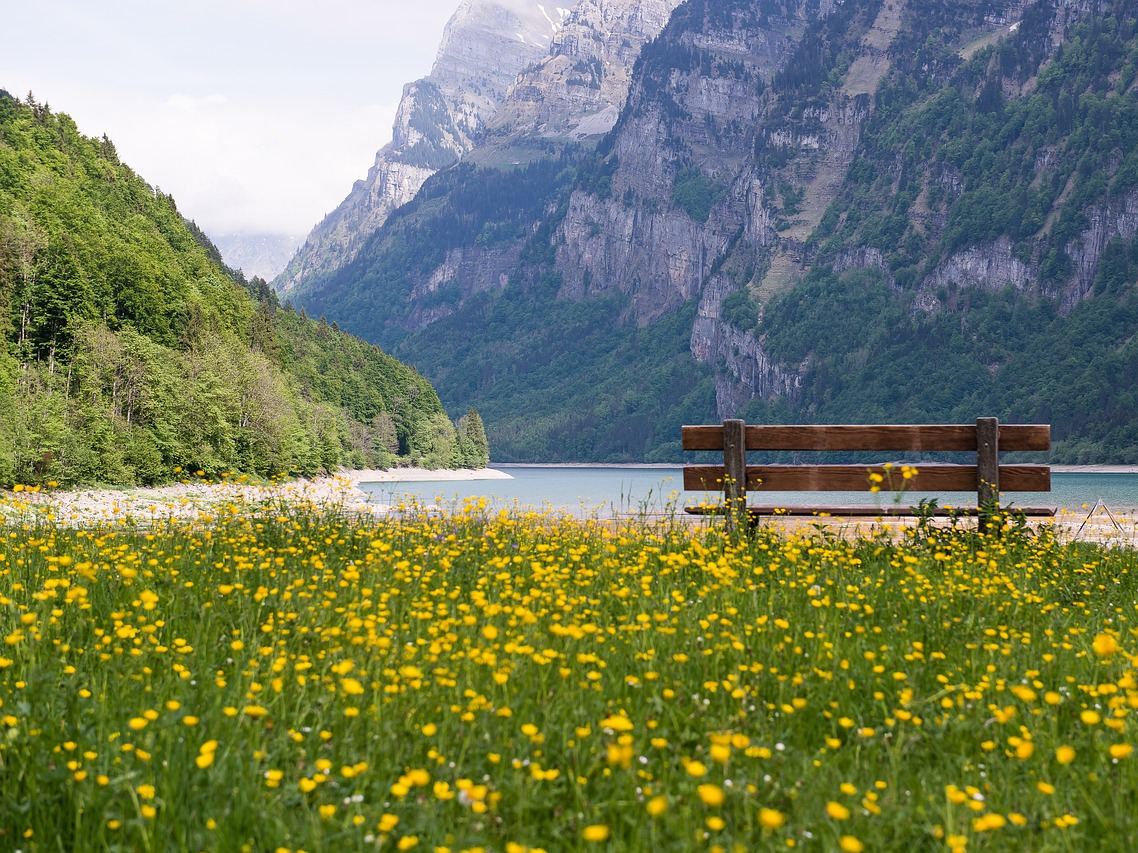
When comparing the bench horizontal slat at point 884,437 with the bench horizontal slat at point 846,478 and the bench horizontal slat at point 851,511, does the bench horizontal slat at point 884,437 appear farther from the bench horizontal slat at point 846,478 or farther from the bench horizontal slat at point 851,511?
the bench horizontal slat at point 851,511

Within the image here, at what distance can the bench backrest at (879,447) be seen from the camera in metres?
11.1

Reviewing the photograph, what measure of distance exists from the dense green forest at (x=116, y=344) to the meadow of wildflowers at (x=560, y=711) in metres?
41.3

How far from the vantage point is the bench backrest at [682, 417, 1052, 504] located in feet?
36.4

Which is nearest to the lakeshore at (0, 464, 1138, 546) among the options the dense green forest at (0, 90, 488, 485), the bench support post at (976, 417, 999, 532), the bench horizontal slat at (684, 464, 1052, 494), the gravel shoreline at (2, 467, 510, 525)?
the gravel shoreline at (2, 467, 510, 525)

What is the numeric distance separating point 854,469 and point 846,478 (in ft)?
0.81

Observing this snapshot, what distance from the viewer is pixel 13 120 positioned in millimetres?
98125

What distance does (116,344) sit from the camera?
65.3 m

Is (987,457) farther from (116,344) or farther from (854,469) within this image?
(116,344)

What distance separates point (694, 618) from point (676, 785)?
7.01 feet

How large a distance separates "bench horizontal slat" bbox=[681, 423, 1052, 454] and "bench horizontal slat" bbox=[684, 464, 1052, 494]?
0.30 metres

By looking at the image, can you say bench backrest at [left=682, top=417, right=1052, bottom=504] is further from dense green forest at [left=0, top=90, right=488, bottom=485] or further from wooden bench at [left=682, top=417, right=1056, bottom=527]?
dense green forest at [left=0, top=90, right=488, bottom=485]

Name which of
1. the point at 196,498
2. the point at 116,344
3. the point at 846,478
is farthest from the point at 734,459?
the point at 116,344

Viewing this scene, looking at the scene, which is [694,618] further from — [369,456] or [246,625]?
[369,456]

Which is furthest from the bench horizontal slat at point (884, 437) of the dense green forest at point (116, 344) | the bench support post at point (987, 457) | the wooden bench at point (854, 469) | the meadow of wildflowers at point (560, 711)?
the dense green forest at point (116, 344)
